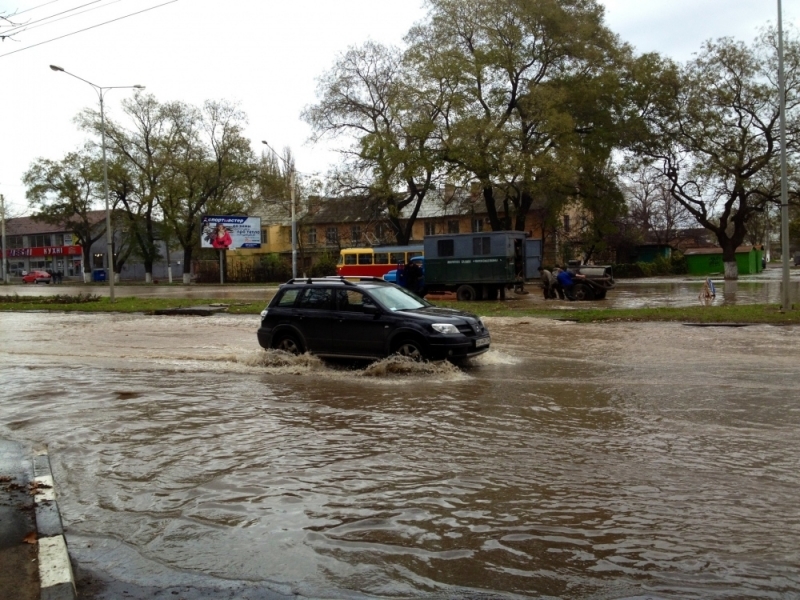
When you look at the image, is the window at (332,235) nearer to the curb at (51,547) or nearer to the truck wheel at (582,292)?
the truck wheel at (582,292)

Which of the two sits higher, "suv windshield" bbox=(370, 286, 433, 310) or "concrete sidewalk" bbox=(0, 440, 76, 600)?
"suv windshield" bbox=(370, 286, 433, 310)

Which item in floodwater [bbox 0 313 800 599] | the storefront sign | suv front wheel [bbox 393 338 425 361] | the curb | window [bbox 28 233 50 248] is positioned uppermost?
window [bbox 28 233 50 248]

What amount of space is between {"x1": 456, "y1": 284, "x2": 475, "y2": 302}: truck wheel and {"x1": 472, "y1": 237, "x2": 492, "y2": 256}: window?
1.42 m

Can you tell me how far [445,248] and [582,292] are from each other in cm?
592

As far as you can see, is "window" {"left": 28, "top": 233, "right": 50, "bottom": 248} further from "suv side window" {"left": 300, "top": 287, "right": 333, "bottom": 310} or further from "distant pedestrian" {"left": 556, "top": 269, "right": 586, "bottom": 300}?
"suv side window" {"left": 300, "top": 287, "right": 333, "bottom": 310}

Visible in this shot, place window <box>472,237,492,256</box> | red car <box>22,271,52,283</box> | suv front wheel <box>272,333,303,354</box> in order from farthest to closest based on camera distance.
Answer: red car <box>22,271,52,283</box>, window <box>472,237,492,256</box>, suv front wheel <box>272,333,303,354</box>

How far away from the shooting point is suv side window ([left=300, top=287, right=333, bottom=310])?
12.3 m

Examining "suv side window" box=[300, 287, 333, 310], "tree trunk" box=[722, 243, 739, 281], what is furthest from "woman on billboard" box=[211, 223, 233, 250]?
"suv side window" box=[300, 287, 333, 310]

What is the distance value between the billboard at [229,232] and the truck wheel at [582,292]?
3612cm

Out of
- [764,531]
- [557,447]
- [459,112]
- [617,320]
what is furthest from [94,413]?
[459,112]

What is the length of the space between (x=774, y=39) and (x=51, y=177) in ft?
193

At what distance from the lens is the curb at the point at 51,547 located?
3902 mm

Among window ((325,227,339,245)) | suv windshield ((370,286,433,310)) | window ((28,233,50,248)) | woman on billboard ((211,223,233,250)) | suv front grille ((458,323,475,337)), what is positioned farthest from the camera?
window ((28,233,50,248))

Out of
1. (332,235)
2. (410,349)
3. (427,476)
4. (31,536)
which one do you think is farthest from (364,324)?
(332,235)
